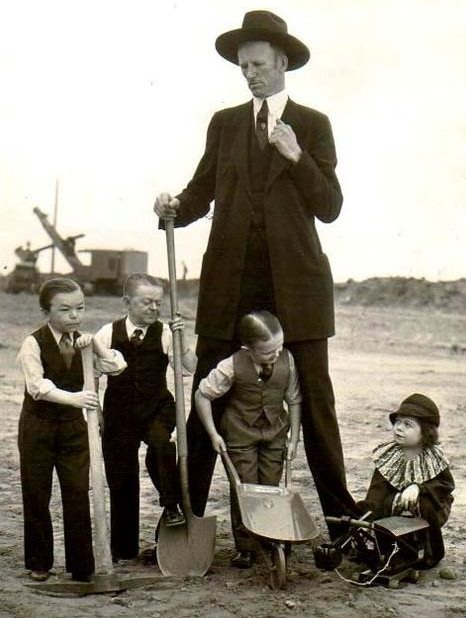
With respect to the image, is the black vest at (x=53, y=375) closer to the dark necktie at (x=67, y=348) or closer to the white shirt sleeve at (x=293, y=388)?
the dark necktie at (x=67, y=348)

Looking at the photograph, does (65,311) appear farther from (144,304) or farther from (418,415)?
(418,415)

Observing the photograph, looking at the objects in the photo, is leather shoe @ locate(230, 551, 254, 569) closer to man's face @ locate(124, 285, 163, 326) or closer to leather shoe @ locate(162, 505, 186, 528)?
leather shoe @ locate(162, 505, 186, 528)

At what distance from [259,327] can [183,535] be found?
0.96 metres

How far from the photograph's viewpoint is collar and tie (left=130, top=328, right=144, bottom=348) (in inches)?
174

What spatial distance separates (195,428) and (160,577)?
690mm

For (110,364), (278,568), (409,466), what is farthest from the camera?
(409,466)

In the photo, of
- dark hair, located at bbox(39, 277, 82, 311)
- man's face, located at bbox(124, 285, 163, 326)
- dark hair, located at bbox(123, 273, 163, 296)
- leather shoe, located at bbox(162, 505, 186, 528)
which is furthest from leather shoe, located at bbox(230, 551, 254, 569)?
dark hair, located at bbox(39, 277, 82, 311)

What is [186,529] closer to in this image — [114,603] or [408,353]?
[114,603]

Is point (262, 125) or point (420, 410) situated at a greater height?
point (262, 125)

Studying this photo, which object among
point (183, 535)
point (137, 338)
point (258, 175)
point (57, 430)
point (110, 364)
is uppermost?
point (258, 175)

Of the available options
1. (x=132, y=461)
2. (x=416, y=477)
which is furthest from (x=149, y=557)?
(x=416, y=477)

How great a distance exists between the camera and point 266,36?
14.1 feet

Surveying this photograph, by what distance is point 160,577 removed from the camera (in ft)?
13.6

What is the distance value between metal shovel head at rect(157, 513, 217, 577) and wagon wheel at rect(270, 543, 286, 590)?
0.35m
